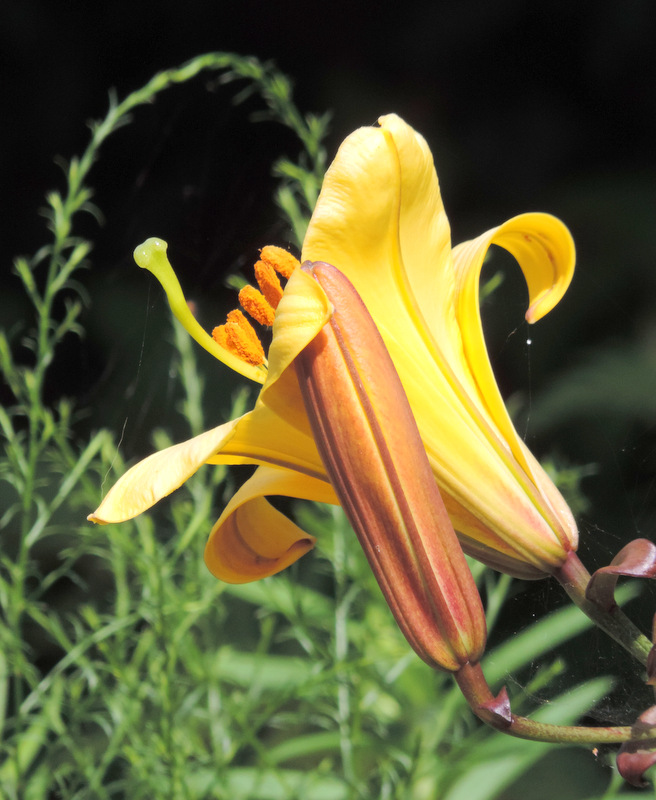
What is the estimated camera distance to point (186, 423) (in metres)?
0.98

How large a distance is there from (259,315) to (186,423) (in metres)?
0.62

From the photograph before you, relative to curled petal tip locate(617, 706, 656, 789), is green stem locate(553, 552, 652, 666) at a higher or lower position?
higher

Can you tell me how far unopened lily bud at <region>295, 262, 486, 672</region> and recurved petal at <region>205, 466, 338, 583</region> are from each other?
62mm

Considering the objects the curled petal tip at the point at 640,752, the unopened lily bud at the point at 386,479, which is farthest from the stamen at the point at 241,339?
the curled petal tip at the point at 640,752

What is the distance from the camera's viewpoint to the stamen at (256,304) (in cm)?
38

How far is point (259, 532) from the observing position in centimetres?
37

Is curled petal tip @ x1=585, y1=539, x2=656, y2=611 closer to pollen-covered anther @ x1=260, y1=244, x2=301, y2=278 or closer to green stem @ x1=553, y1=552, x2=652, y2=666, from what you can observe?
green stem @ x1=553, y1=552, x2=652, y2=666

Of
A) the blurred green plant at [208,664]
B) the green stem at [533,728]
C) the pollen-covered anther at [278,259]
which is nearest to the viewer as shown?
the green stem at [533,728]

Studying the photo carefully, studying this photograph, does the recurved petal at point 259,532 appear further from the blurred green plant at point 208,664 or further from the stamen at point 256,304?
the blurred green plant at point 208,664

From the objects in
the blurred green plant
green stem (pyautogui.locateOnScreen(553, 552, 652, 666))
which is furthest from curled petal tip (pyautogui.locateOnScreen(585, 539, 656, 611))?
the blurred green plant

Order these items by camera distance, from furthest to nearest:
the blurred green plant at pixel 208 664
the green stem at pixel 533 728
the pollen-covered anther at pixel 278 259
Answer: the blurred green plant at pixel 208 664 → the pollen-covered anther at pixel 278 259 → the green stem at pixel 533 728

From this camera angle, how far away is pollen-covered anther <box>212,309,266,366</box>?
0.38 metres

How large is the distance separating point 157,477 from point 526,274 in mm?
224

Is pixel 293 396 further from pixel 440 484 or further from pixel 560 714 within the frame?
pixel 560 714
